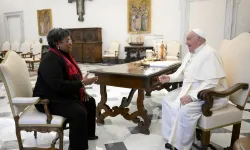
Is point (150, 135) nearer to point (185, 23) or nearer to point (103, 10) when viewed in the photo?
point (185, 23)

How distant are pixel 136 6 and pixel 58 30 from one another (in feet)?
21.9

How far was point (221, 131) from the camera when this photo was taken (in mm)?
2662

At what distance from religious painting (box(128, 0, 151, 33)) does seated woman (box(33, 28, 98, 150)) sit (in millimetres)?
6403

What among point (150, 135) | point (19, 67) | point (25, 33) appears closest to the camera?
point (19, 67)

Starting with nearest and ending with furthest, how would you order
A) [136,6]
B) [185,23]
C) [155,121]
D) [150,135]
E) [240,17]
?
1. [150,135]
2. [155,121]
3. [240,17]
4. [185,23]
5. [136,6]

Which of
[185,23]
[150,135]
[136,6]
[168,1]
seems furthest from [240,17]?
[150,135]

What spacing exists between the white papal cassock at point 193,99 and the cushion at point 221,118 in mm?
48

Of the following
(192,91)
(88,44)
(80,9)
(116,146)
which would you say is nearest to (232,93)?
(192,91)

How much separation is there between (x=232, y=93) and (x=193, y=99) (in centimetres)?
35

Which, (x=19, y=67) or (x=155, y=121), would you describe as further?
(x=155, y=121)

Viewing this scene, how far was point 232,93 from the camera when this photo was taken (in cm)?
196

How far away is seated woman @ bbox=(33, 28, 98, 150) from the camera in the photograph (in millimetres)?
1921

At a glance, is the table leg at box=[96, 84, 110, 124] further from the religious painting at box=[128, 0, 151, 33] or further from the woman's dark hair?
the religious painting at box=[128, 0, 151, 33]

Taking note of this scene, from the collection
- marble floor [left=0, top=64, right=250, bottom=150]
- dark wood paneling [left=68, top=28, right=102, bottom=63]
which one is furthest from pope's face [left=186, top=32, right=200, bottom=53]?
dark wood paneling [left=68, top=28, right=102, bottom=63]
